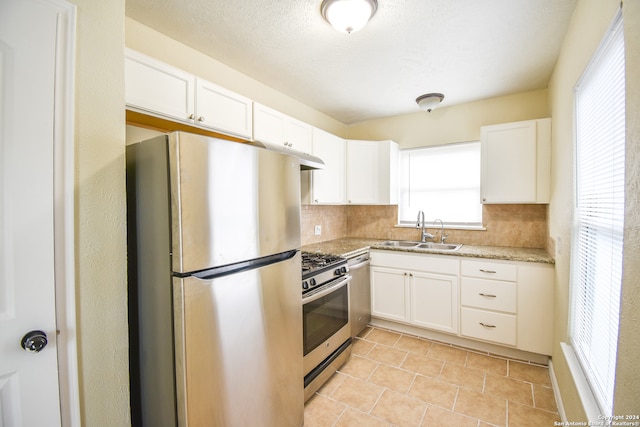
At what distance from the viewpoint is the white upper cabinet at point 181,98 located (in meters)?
1.44

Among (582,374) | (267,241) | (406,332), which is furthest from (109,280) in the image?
(406,332)

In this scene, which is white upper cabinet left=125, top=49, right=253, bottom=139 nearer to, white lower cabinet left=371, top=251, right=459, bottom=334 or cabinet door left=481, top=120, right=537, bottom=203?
white lower cabinet left=371, top=251, right=459, bottom=334

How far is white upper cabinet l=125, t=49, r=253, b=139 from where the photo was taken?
4.74 ft

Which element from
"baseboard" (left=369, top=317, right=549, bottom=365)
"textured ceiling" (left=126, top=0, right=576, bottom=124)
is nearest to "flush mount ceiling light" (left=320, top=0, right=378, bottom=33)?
"textured ceiling" (left=126, top=0, right=576, bottom=124)

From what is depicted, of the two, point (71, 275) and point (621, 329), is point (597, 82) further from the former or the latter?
point (71, 275)

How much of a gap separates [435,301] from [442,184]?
1397mm

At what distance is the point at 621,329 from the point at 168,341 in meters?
1.58

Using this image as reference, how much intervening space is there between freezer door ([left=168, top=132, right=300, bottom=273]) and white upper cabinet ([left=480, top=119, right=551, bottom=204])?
220cm

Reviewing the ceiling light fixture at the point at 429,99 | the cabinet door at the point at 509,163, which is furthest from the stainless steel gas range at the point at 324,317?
the ceiling light fixture at the point at 429,99

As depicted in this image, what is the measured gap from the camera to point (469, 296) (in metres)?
2.52

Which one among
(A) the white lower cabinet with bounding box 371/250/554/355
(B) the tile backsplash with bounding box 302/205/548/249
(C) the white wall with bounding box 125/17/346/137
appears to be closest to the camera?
(C) the white wall with bounding box 125/17/346/137

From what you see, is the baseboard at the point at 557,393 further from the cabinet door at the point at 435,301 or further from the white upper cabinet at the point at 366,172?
the white upper cabinet at the point at 366,172

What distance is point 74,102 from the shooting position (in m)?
0.98

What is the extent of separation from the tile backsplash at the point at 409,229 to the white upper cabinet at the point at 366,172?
15.1 inches
